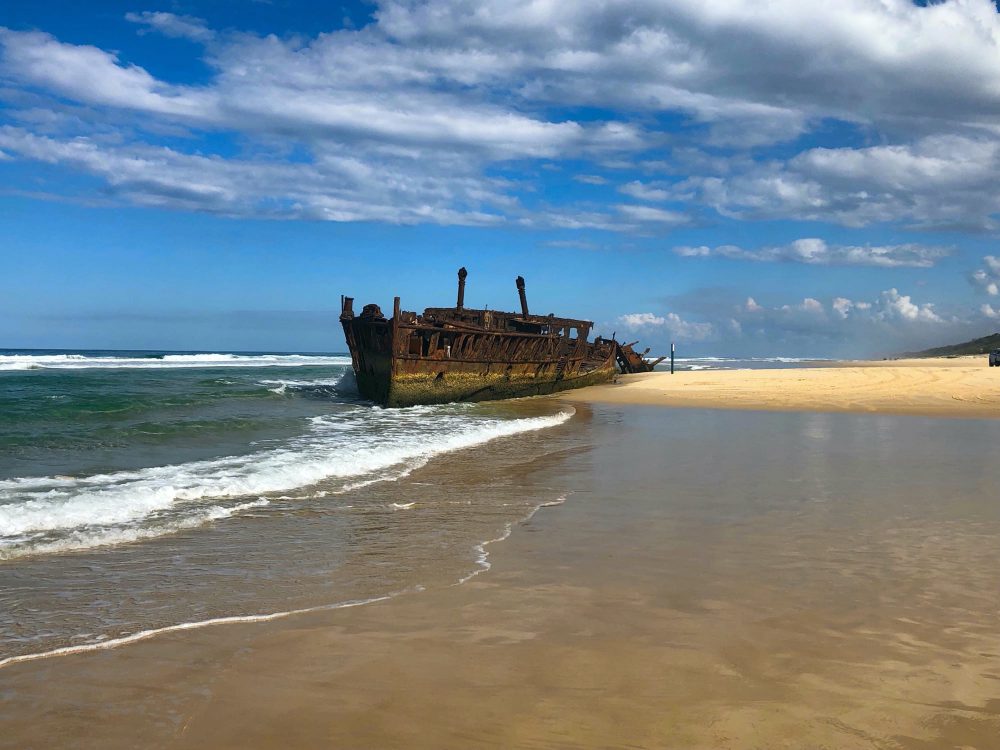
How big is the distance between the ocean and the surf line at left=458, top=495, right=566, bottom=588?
0.04 meters

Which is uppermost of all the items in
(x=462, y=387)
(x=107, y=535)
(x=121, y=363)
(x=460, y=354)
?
(x=460, y=354)

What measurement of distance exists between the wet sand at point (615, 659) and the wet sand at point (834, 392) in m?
14.2

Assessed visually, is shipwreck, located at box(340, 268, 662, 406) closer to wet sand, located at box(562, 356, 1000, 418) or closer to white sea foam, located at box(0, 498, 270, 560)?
wet sand, located at box(562, 356, 1000, 418)

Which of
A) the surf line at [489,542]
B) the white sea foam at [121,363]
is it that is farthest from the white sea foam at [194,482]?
the white sea foam at [121,363]

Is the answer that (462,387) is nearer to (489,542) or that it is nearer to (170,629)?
(489,542)

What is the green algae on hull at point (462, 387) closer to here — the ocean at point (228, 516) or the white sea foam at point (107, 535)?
the ocean at point (228, 516)

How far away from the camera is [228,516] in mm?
7148

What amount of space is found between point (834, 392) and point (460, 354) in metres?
11.1

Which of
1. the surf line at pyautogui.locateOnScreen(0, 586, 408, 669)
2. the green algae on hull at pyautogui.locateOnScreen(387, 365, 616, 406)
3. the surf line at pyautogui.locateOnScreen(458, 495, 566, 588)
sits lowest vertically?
the surf line at pyautogui.locateOnScreen(0, 586, 408, 669)

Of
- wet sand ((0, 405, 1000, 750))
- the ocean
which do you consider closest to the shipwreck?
the ocean

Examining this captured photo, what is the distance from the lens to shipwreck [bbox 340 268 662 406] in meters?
21.0

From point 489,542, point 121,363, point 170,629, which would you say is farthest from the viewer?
point 121,363

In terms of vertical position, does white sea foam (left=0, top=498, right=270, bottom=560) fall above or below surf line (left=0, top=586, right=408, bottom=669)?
below

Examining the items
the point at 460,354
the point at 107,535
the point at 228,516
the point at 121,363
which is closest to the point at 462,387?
the point at 460,354
